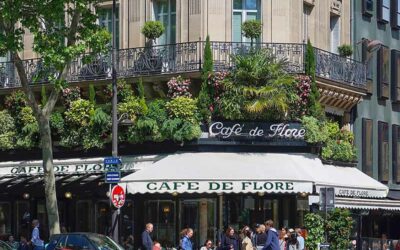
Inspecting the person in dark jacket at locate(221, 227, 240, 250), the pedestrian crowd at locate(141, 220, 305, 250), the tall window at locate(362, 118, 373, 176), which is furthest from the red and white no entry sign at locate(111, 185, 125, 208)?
the tall window at locate(362, 118, 373, 176)

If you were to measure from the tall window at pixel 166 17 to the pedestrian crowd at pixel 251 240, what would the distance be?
7.24 meters

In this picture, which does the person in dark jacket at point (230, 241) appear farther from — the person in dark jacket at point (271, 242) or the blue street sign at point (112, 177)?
the blue street sign at point (112, 177)

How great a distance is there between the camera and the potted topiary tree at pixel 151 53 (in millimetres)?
38219

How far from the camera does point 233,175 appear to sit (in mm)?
36000

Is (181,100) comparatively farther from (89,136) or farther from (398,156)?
(398,156)

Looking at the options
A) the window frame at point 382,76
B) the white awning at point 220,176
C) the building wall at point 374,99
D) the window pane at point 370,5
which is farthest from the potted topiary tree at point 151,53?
the window frame at point 382,76

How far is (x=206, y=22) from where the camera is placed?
38.2 meters

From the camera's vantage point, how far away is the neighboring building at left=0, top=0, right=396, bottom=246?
3631 centimetres

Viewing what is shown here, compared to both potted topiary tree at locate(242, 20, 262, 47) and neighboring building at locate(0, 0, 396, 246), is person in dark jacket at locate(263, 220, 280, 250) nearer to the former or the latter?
neighboring building at locate(0, 0, 396, 246)

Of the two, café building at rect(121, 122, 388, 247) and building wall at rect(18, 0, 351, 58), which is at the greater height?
building wall at rect(18, 0, 351, 58)

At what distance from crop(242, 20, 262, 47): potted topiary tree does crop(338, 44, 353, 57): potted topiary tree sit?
15.9 feet

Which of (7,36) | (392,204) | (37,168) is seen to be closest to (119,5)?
(37,168)

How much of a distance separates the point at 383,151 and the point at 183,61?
36.3 feet

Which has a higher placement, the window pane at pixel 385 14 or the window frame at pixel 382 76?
the window pane at pixel 385 14
